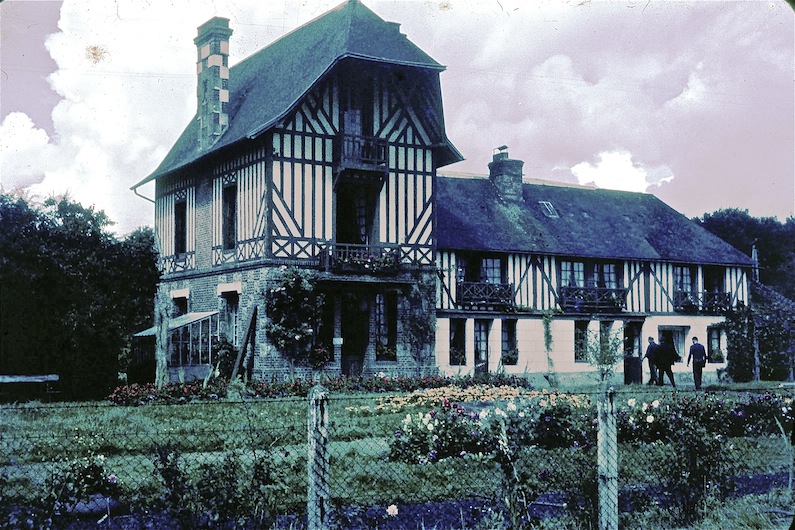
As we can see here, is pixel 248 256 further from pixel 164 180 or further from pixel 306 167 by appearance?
pixel 164 180

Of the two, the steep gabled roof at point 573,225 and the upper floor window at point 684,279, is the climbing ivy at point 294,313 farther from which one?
the upper floor window at point 684,279

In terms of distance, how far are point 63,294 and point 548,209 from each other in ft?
56.8

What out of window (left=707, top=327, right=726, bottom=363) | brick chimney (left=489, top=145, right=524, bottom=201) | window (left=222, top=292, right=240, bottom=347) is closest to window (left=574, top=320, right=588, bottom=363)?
brick chimney (left=489, top=145, right=524, bottom=201)

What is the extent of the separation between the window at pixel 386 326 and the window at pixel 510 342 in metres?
5.19

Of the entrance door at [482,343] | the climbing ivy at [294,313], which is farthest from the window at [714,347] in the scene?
the climbing ivy at [294,313]

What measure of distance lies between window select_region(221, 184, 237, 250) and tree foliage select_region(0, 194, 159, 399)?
3913 millimetres

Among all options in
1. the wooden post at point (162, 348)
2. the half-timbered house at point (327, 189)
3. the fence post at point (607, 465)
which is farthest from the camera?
the half-timbered house at point (327, 189)

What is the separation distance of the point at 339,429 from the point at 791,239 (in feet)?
84.6

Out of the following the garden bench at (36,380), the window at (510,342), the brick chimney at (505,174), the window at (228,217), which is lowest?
the garden bench at (36,380)

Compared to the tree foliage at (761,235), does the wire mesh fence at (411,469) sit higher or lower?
lower

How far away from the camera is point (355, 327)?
882 inches

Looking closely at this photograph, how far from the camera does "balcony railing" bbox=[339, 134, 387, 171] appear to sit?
2120 cm

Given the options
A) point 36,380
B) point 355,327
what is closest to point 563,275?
point 355,327

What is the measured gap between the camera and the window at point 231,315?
22.2 m
